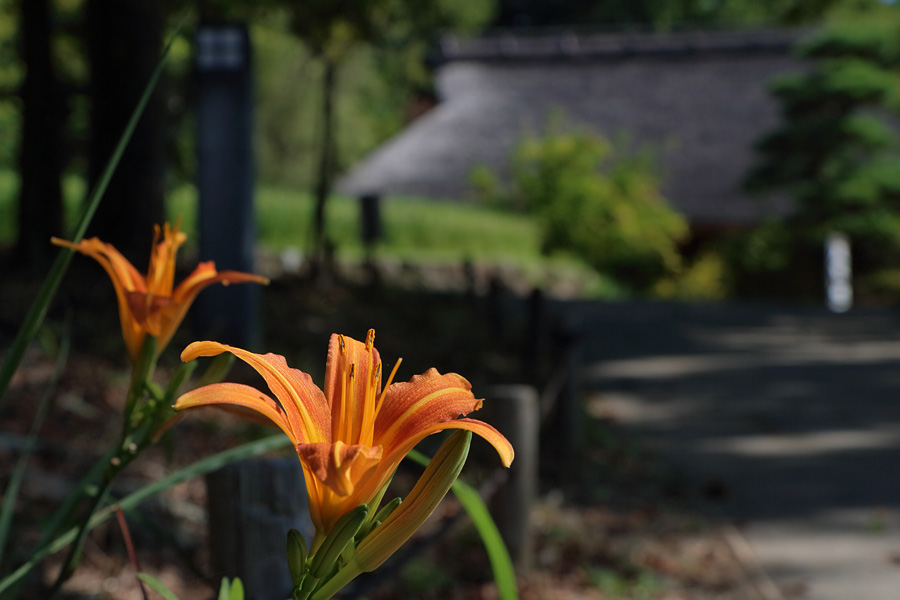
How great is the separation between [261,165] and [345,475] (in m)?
22.0

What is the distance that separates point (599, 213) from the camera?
14258 mm

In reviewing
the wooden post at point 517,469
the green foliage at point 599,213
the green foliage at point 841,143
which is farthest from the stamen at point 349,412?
the green foliage at point 599,213

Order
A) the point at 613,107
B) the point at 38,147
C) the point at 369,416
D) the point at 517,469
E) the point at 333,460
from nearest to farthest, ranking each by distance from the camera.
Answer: the point at 333,460 < the point at 369,416 < the point at 517,469 < the point at 38,147 < the point at 613,107

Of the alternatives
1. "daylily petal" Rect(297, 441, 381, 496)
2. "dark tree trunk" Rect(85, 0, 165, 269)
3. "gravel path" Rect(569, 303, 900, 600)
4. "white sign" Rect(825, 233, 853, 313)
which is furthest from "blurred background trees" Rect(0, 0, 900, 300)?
"daylily petal" Rect(297, 441, 381, 496)

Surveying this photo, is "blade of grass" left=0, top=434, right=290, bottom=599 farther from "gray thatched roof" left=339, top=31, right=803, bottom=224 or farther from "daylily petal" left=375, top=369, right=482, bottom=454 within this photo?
"gray thatched roof" left=339, top=31, right=803, bottom=224

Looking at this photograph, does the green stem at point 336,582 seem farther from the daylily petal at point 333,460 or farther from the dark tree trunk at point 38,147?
the dark tree trunk at point 38,147

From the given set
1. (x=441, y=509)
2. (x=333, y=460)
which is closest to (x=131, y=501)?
(x=333, y=460)

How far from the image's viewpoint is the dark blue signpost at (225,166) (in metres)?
4.22

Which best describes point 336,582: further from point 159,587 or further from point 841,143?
point 841,143

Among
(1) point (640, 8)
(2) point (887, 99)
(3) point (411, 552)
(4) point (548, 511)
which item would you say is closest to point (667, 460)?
(4) point (548, 511)

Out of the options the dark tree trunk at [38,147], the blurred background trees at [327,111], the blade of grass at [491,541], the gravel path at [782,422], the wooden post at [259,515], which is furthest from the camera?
the dark tree trunk at [38,147]

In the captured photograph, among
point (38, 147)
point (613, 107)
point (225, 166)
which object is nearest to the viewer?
point (225, 166)

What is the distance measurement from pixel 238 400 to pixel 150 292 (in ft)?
1.01

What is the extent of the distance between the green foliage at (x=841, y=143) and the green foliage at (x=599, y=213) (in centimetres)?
181
